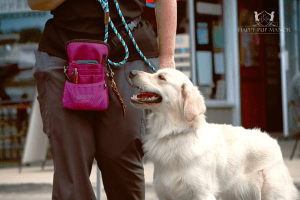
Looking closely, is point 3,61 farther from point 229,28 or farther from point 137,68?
point 137,68

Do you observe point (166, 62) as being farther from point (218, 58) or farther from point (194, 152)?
point (218, 58)

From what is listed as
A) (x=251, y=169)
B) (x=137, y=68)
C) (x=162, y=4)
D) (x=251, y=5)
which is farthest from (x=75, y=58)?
(x=251, y=5)

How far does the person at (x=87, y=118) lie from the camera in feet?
8.33

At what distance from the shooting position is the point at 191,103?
296 centimetres

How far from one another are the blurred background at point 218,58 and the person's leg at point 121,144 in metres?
4.89

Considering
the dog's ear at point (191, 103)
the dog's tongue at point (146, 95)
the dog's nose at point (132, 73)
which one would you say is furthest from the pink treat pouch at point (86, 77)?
the dog's ear at point (191, 103)

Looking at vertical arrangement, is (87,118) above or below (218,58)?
below

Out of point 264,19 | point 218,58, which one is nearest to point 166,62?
point 218,58

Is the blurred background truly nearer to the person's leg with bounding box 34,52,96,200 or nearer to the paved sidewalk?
the paved sidewalk

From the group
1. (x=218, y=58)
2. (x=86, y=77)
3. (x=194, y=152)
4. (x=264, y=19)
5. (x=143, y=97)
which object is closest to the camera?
(x=86, y=77)

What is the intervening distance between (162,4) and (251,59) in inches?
338

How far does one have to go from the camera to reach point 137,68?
8.99 feet

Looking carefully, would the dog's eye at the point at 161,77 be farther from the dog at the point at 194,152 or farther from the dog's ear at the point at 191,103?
the dog's ear at the point at 191,103

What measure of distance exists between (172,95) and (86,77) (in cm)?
74
